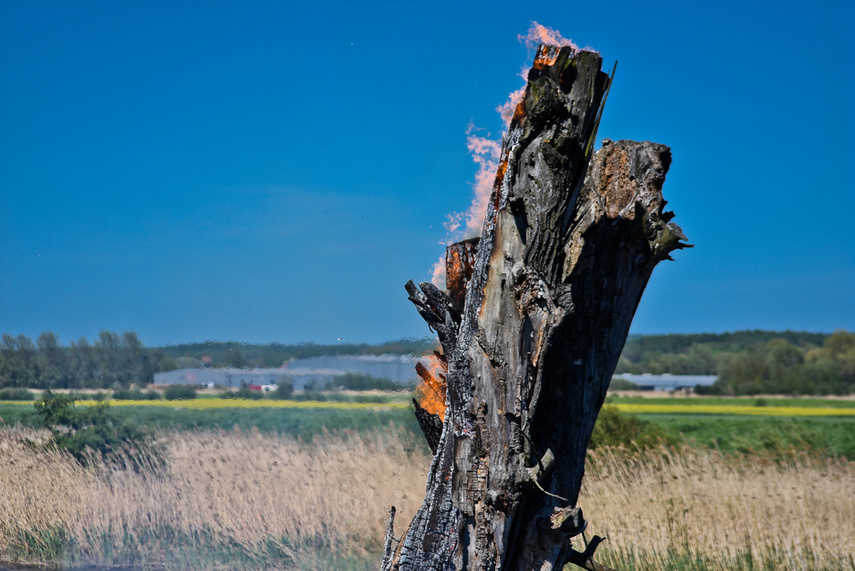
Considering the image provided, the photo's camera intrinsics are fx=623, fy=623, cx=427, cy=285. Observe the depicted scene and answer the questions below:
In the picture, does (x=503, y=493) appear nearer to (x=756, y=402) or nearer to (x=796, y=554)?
(x=796, y=554)

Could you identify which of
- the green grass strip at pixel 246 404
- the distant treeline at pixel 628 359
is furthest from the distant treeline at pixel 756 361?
the green grass strip at pixel 246 404

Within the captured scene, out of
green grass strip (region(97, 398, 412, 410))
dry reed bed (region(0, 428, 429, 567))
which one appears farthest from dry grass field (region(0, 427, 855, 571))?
green grass strip (region(97, 398, 412, 410))

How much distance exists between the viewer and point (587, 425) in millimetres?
3025

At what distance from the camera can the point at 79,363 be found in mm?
13398

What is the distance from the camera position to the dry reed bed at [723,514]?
698 centimetres

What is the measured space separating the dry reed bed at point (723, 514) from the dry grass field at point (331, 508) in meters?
0.02

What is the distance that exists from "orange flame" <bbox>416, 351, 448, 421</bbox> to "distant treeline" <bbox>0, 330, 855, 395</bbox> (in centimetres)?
444

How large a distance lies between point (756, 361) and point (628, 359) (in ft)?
36.8

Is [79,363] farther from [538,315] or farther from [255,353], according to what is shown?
[538,315]

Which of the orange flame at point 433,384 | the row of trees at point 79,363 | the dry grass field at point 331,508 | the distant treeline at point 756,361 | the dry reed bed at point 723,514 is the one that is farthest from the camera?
the distant treeline at point 756,361

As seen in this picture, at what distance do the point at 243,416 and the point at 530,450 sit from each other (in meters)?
9.85

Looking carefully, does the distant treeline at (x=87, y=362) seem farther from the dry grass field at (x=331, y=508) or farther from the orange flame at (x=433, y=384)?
the orange flame at (x=433, y=384)

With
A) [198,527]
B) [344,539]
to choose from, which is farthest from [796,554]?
[198,527]

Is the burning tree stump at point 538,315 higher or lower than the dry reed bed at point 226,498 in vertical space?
higher
